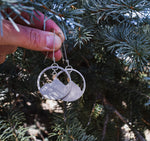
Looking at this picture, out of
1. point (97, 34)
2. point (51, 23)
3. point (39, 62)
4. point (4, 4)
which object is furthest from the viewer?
point (39, 62)

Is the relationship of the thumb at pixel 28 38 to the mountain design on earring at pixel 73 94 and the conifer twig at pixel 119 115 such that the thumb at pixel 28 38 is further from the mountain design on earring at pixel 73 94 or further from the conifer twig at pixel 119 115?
the conifer twig at pixel 119 115

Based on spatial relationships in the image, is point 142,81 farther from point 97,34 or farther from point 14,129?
point 14,129

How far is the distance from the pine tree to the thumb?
0.06m

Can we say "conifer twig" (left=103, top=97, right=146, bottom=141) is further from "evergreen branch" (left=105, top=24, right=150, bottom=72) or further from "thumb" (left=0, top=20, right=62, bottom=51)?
"thumb" (left=0, top=20, right=62, bottom=51)

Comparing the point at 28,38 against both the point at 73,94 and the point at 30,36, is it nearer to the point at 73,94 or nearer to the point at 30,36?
the point at 30,36

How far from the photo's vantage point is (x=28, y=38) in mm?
403

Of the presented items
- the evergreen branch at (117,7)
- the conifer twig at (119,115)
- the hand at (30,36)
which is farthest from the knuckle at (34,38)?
the conifer twig at (119,115)

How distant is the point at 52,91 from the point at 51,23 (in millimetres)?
180

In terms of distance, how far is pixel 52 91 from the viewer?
19.6 inches

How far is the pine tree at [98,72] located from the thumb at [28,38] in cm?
6

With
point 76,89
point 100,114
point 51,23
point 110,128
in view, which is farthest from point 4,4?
point 110,128

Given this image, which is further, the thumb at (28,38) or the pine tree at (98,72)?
the pine tree at (98,72)

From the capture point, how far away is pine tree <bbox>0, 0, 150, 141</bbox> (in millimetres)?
477

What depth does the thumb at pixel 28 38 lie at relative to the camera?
37 cm
